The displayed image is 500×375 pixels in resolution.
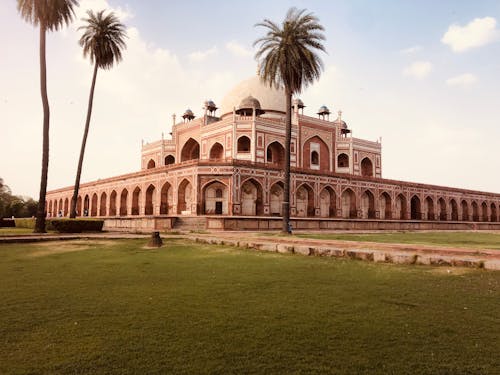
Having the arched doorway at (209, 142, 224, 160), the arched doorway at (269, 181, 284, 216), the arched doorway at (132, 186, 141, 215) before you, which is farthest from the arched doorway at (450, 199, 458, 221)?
the arched doorway at (132, 186, 141, 215)

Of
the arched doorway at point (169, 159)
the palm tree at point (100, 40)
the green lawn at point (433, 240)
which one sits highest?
the palm tree at point (100, 40)

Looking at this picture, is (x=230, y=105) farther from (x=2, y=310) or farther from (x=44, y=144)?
(x=2, y=310)

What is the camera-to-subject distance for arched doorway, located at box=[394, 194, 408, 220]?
39175 millimetres

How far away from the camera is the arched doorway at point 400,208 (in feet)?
129

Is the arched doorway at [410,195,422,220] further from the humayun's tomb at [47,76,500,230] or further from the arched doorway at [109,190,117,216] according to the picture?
the arched doorway at [109,190,117,216]

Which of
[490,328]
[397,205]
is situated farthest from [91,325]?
[397,205]

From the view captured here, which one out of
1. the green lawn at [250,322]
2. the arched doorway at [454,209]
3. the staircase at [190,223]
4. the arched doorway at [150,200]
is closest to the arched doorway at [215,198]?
the staircase at [190,223]

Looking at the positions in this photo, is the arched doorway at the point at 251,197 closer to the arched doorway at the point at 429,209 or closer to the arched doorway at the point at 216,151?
the arched doorway at the point at 216,151

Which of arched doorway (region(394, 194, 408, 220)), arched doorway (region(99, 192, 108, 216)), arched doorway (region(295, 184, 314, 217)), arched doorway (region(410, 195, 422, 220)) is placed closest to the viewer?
arched doorway (region(295, 184, 314, 217))

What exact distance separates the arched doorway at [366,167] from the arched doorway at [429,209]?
6837 millimetres

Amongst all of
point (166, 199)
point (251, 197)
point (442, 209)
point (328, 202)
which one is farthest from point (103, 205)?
point (442, 209)

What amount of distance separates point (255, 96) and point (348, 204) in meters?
15.6

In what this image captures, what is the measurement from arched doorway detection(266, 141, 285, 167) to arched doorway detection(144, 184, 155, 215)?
37.6ft

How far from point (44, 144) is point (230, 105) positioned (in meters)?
26.3
